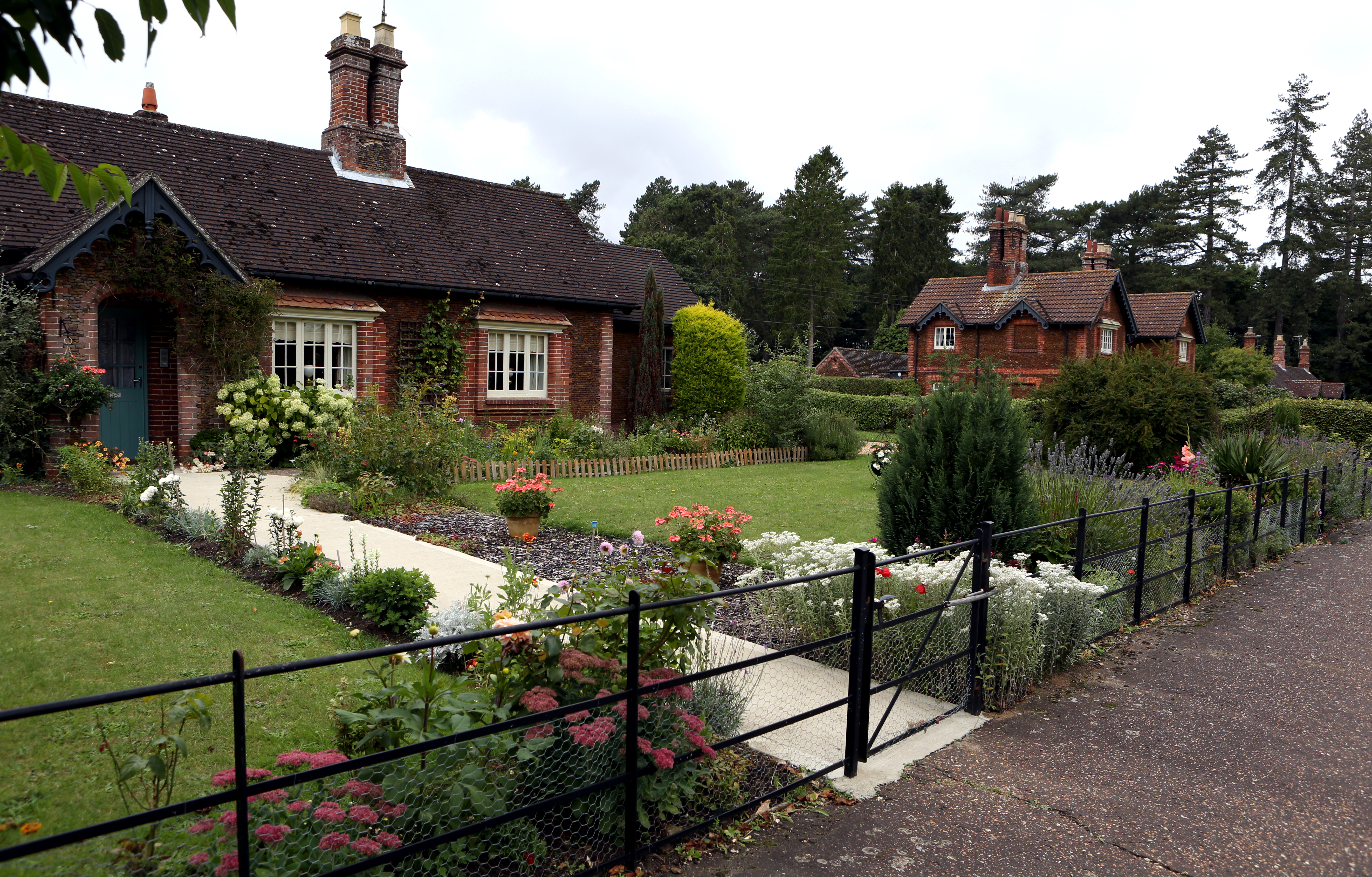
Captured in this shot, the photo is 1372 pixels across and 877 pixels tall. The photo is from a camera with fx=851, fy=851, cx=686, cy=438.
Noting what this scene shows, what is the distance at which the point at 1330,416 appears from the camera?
20.6 meters

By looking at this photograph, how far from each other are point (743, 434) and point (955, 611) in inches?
500

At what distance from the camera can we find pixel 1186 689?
5.77 metres

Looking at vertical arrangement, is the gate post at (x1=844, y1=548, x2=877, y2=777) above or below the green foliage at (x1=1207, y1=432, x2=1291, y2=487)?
below

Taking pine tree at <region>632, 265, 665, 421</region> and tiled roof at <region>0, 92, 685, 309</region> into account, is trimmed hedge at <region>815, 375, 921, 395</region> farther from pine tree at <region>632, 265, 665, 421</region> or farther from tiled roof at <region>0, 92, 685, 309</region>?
tiled roof at <region>0, 92, 685, 309</region>

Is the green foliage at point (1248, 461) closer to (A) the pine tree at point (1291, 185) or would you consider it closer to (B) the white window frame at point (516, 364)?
(B) the white window frame at point (516, 364)

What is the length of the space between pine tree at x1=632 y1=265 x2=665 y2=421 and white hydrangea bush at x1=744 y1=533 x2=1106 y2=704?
44.9 ft

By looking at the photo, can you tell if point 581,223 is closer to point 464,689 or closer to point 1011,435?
point 1011,435

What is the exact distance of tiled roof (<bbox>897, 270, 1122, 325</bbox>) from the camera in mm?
32406

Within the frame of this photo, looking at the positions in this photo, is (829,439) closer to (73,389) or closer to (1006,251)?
(73,389)

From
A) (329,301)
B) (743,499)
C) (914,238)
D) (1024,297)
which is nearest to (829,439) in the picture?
(743,499)

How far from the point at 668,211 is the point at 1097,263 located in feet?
111

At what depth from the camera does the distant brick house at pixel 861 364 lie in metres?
50.4

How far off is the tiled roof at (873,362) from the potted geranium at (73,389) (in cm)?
4126

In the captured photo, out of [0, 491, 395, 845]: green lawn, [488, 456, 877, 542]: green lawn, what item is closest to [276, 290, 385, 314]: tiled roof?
[488, 456, 877, 542]: green lawn
